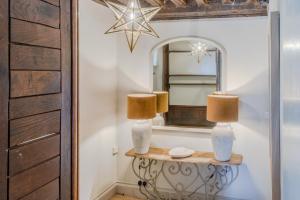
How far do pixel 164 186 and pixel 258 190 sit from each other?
3.66ft

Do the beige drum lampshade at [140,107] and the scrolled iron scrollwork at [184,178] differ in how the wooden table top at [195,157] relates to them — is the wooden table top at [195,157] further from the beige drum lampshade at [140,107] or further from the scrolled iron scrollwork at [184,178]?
the beige drum lampshade at [140,107]

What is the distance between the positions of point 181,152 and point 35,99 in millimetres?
2185

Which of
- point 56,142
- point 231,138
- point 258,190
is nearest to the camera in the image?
point 56,142

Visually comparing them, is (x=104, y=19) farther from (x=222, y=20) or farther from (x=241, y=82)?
(x=241, y=82)

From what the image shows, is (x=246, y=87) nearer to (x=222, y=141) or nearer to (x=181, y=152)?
(x=222, y=141)

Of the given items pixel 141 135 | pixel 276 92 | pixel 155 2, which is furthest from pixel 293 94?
pixel 155 2

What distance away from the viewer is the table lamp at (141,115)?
11.2ft

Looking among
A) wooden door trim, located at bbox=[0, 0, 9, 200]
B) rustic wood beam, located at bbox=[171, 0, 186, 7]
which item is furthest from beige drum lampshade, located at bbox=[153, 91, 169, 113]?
wooden door trim, located at bbox=[0, 0, 9, 200]

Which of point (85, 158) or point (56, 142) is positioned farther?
point (85, 158)

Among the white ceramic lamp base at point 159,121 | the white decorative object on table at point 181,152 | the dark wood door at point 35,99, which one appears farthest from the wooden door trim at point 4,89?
the white ceramic lamp base at point 159,121

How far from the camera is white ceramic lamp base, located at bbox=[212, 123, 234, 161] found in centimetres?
330

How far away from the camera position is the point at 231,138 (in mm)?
3328

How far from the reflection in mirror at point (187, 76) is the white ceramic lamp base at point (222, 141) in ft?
1.74

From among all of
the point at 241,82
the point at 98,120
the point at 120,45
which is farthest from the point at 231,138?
the point at 120,45
